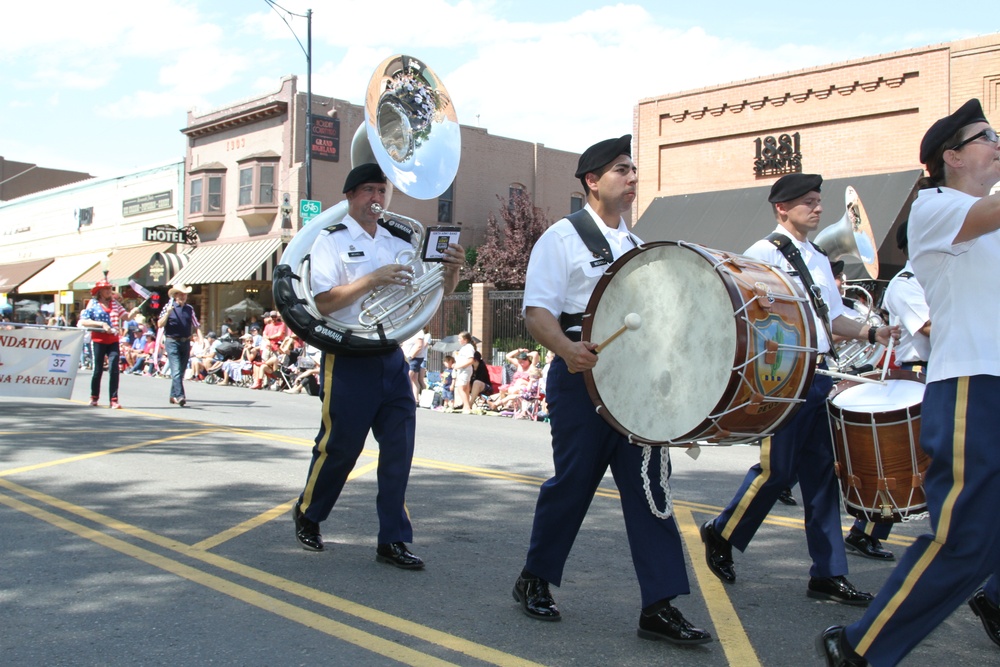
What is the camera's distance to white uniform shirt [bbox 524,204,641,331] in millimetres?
4016

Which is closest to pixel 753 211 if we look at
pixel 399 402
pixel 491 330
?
pixel 491 330

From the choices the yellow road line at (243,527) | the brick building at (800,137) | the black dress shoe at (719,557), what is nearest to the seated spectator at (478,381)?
the brick building at (800,137)

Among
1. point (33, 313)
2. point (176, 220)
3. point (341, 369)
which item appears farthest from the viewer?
point (33, 313)

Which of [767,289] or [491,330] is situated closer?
[767,289]

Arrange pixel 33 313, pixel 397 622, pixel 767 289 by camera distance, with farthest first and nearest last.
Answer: pixel 33 313, pixel 397 622, pixel 767 289

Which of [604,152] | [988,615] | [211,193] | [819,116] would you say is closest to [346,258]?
[604,152]

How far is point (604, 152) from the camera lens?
4160 millimetres

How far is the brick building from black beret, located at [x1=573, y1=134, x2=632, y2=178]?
1595 cm

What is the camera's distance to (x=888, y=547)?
5.59 m

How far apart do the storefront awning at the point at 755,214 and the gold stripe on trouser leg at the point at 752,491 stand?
13.2 m

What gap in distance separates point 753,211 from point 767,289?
1805cm

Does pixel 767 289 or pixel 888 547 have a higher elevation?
pixel 767 289

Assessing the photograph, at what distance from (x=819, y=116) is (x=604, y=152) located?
18.5 m

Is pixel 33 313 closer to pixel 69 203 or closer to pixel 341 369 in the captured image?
pixel 69 203
